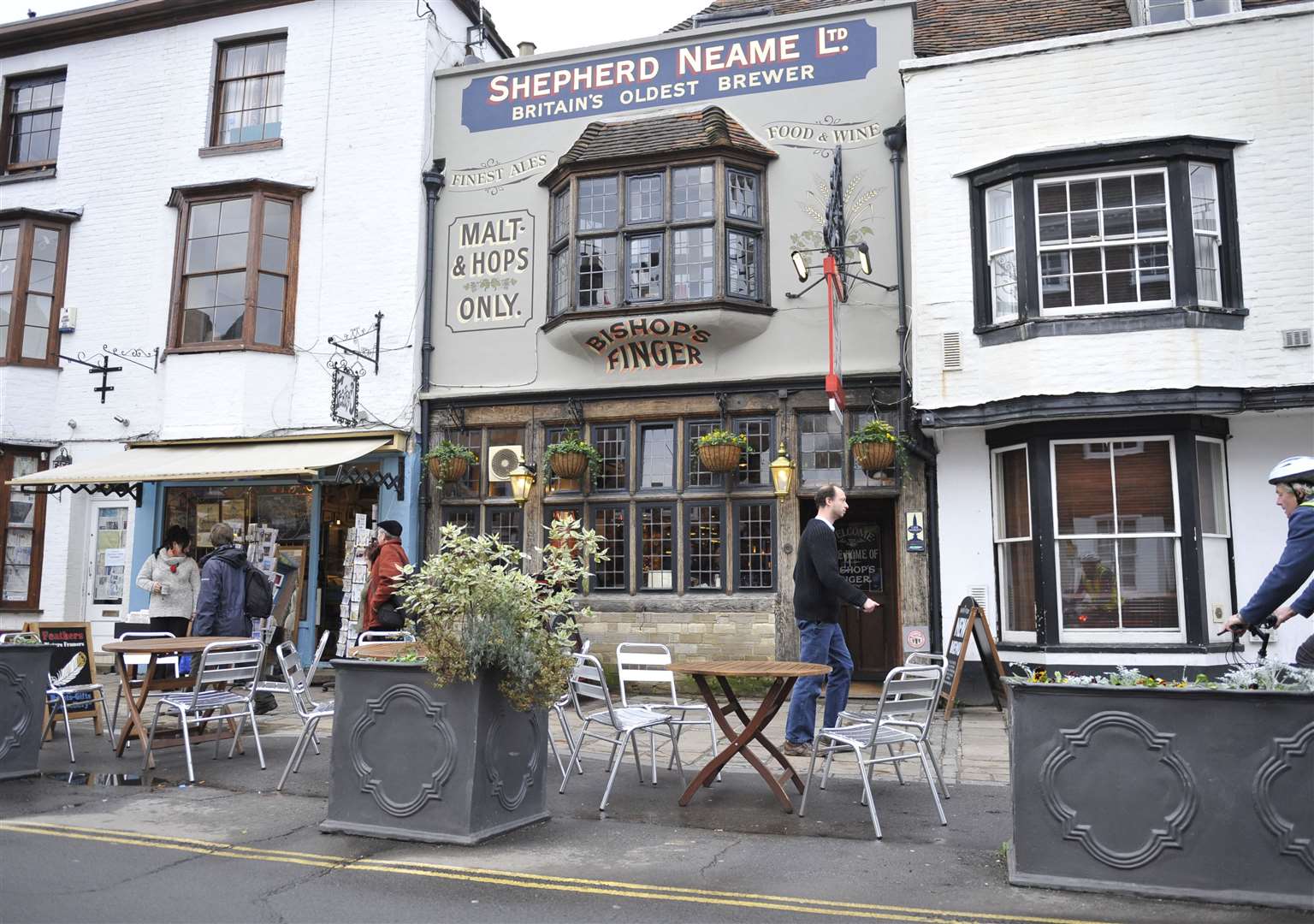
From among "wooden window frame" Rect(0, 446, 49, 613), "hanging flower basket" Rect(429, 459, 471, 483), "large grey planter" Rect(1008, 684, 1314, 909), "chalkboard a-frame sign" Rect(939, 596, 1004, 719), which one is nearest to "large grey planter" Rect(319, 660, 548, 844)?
"large grey planter" Rect(1008, 684, 1314, 909)

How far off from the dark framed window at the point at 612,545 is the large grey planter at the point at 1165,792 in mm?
8272

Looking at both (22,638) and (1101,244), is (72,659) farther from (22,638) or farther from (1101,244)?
(1101,244)

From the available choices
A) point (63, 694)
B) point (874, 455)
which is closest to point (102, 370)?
point (63, 694)

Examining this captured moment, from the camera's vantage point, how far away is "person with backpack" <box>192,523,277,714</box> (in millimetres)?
9766

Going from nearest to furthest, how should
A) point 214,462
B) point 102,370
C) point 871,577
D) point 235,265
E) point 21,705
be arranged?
point 21,705
point 871,577
point 214,462
point 235,265
point 102,370

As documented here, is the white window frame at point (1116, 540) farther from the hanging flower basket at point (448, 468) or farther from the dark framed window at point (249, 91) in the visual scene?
the dark framed window at point (249, 91)

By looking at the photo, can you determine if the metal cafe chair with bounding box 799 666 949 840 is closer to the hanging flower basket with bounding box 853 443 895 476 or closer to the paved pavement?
the paved pavement

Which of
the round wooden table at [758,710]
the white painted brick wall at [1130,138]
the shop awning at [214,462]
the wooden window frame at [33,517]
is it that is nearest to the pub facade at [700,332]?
the white painted brick wall at [1130,138]

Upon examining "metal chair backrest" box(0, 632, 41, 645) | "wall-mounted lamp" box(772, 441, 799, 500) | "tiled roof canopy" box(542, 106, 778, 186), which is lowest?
"metal chair backrest" box(0, 632, 41, 645)

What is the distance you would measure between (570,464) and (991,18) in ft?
27.3

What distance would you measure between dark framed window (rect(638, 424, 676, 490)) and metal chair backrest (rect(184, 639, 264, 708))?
564 centimetres

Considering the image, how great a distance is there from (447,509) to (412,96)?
5745mm

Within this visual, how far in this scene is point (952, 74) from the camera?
11586 millimetres

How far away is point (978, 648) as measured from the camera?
36.0 ft
